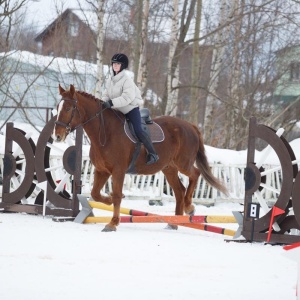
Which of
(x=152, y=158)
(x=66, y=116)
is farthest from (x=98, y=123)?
(x=152, y=158)

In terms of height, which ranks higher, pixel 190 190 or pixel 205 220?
pixel 190 190

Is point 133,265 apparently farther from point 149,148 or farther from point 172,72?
point 172,72

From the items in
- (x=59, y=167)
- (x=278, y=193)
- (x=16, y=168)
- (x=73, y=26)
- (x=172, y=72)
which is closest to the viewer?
(x=278, y=193)

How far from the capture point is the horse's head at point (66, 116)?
429 inches

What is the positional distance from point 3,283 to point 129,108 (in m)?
4.92

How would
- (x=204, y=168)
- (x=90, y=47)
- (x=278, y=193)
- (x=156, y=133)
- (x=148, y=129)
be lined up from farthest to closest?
(x=90, y=47), (x=204, y=168), (x=156, y=133), (x=148, y=129), (x=278, y=193)

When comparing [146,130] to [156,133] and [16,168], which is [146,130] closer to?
[156,133]

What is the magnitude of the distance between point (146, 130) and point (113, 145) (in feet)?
1.90

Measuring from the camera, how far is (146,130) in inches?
455

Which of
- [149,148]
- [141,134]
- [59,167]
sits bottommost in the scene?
[59,167]

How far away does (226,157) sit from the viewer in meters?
17.2

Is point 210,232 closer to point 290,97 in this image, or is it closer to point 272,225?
point 272,225

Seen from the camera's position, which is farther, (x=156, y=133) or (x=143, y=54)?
(x=143, y=54)

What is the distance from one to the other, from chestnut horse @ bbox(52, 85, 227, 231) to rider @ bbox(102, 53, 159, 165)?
0.51 feet
